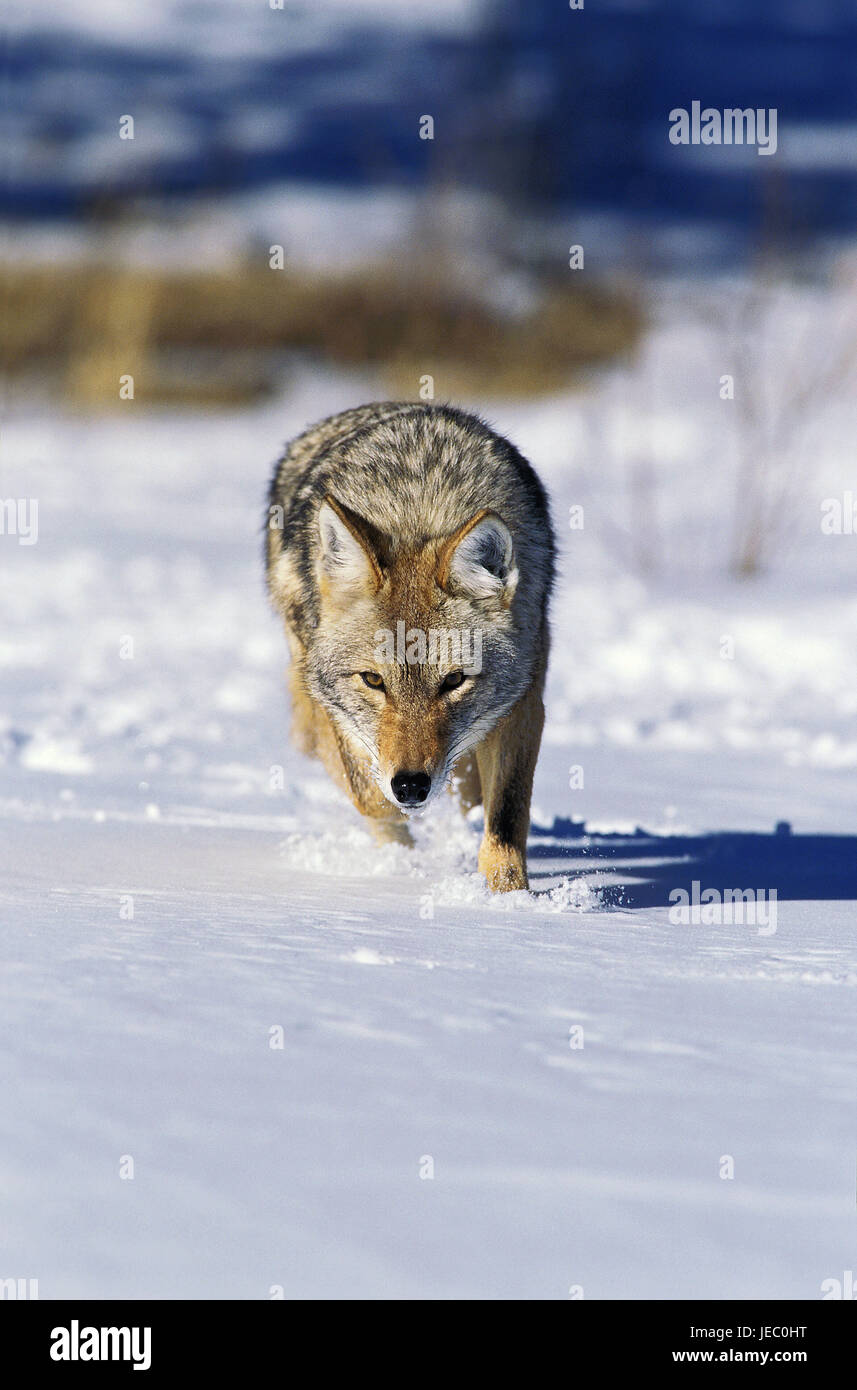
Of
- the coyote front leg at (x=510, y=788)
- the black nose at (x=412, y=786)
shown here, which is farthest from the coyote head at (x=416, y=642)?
the coyote front leg at (x=510, y=788)

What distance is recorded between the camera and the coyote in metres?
4.02

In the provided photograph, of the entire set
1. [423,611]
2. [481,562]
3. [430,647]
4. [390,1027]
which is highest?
[481,562]

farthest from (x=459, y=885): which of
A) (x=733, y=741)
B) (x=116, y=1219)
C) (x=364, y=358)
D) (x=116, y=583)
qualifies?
(x=364, y=358)

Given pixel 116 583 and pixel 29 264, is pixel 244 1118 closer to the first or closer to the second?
pixel 116 583

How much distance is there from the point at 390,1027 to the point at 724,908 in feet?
5.44

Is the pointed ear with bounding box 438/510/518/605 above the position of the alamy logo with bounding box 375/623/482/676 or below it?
above

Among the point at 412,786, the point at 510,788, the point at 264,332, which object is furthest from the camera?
the point at 264,332

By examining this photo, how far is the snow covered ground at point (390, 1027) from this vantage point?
2.07m

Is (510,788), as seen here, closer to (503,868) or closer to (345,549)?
(503,868)

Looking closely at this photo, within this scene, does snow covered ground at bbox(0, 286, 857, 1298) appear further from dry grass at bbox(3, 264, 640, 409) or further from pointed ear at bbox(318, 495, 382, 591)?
dry grass at bbox(3, 264, 640, 409)

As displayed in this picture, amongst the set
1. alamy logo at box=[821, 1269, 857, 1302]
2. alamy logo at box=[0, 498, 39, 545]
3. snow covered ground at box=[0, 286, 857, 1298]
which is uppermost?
alamy logo at box=[0, 498, 39, 545]

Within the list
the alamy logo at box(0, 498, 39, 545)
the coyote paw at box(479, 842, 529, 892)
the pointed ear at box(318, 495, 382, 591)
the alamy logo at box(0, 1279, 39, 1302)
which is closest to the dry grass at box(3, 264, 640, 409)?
the alamy logo at box(0, 498, 39, 545)

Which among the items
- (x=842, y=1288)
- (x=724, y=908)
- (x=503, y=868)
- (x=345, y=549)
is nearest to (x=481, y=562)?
(x=345, y=549)

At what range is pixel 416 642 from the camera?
4.09m
